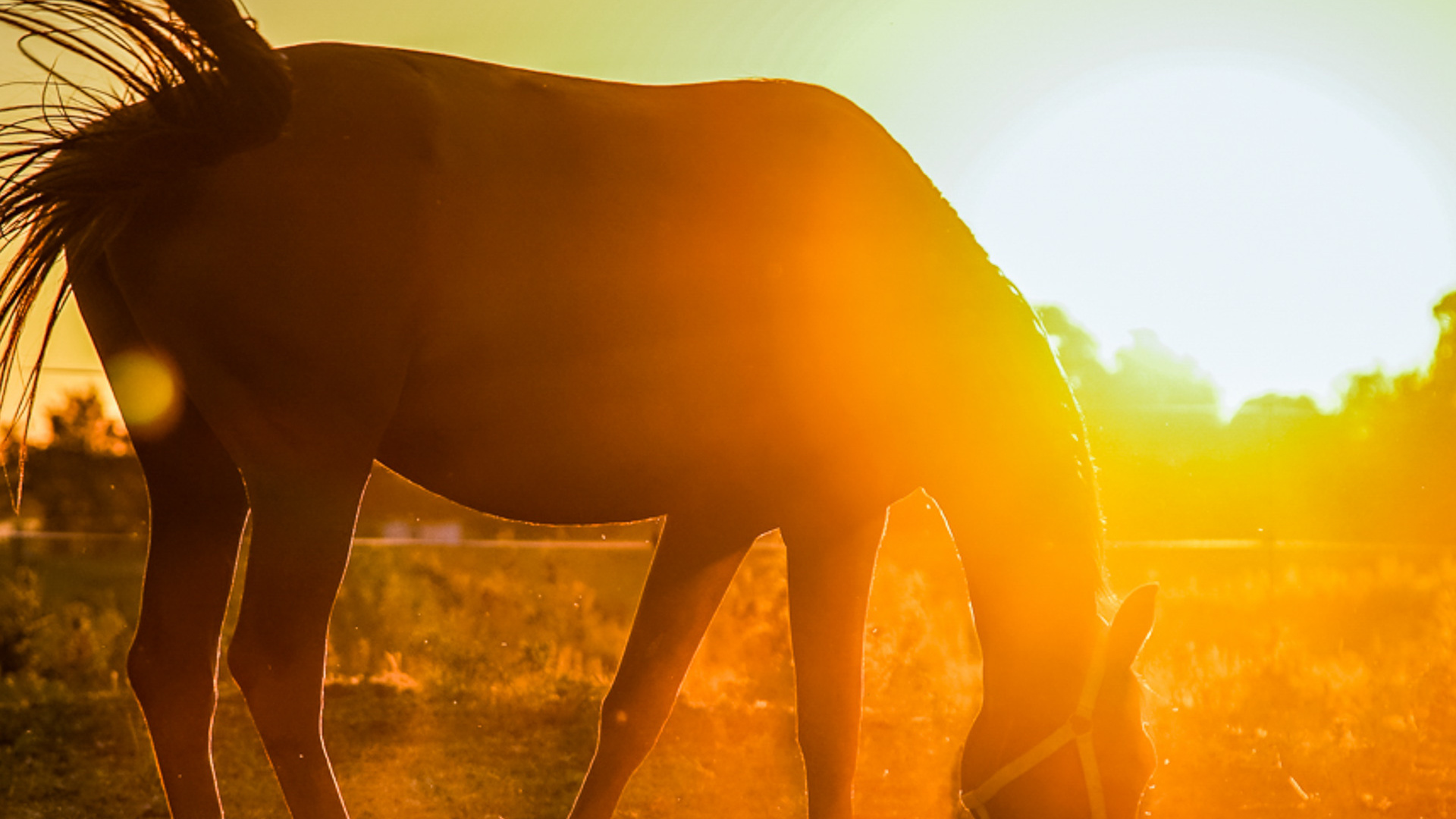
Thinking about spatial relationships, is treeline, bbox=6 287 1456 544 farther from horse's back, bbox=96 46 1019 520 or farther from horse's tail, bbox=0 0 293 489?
horse's tail, bbox=0 0 293 489

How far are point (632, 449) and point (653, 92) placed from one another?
1235 mm

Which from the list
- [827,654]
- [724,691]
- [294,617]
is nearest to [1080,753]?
[827,654]

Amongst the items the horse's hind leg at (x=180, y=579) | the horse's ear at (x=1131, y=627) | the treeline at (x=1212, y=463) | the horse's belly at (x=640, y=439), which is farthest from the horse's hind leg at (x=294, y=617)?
the treeline at (x=1212, y=463)

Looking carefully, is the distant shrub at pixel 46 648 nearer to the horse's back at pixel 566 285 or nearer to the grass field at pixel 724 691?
the grass field at pixel 724 691

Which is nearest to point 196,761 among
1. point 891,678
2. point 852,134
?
point 852,134

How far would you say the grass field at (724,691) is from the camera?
20.2 ft

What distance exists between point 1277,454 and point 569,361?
1584 centimetres

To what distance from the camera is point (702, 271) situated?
3428mm

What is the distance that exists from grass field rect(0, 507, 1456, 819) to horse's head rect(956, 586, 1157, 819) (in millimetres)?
1950

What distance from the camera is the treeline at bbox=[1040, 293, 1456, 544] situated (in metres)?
13.5

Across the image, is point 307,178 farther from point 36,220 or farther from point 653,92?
point 653,92

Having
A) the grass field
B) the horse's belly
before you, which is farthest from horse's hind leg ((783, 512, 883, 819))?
the grass field

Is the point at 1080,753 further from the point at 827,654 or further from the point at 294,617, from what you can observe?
the point at 294,617

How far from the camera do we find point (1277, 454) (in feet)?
53.7
